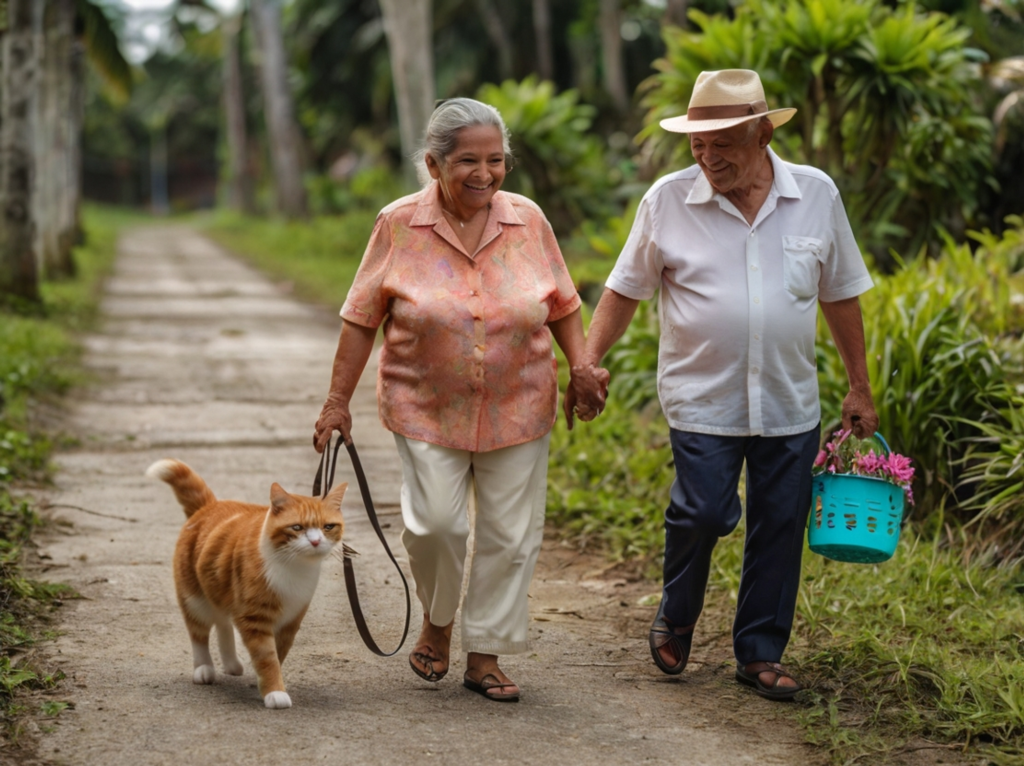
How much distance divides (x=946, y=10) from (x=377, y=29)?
50.3 feet

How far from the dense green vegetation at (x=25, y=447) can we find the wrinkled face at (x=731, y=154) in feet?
8.85

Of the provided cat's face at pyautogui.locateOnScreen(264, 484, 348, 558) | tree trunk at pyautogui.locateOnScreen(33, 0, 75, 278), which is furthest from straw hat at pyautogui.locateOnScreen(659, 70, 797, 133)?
tree trunk at pyautogui.locateOnScreen(33, 0, 75, 278)

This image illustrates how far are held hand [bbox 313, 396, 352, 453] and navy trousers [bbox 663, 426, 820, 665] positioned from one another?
113 centimetres

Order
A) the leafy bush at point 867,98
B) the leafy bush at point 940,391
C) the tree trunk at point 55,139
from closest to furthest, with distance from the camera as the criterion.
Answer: the leafy bush at point 940,391
the leafy bush at point 867,98
the tree trunk at point 55,139

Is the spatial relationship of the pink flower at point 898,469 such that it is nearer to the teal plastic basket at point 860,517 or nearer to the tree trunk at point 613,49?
the teal plastic basket at point 860,517

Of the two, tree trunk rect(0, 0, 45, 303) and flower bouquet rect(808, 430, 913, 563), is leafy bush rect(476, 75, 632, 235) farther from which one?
flower bouquet rect(808, 430, 913, 563)

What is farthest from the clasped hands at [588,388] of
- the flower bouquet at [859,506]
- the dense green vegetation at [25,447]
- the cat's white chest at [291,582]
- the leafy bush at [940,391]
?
the leafy bush at [940,391]

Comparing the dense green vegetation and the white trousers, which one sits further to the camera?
the dense green vegetation

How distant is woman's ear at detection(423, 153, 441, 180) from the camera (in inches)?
154

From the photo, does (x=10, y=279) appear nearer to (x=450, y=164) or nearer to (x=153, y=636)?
(x=153, y=636)

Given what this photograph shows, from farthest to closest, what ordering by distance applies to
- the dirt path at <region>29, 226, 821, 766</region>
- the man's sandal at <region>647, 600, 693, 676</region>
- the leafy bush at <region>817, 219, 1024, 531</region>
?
the leafy bush at <region>817, 219, 1024, 531</region>
the man's sandal at <region>647, 600, 693, 676</region>
the dirt path at <region>29, 226, 821, 766</region>

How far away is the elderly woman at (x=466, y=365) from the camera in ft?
12.7

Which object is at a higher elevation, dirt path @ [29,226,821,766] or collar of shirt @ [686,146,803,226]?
collar of shirt @ [686,146,803,226]

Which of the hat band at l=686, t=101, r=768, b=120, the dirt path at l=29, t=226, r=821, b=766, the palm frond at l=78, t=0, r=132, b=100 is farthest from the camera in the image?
the palm frond at l=78, t=0, r=132, b=100
